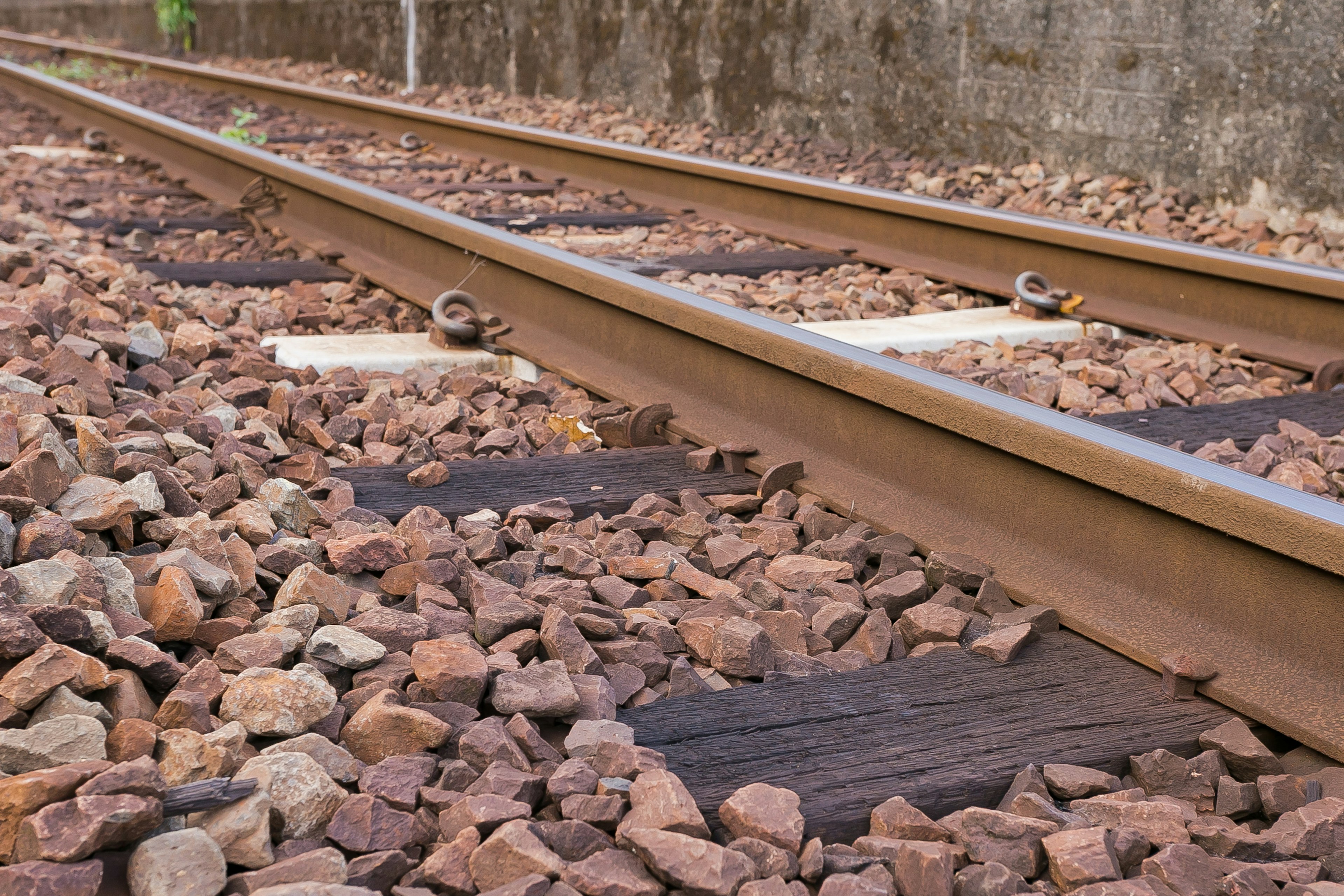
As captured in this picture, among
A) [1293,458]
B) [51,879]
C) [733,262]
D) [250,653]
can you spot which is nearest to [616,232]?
[733,262]

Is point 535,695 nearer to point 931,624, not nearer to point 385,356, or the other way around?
point 931,624

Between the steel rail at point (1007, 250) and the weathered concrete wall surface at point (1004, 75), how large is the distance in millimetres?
1956

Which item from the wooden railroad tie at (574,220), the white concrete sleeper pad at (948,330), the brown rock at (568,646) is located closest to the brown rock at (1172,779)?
the brown rock at (568,646)

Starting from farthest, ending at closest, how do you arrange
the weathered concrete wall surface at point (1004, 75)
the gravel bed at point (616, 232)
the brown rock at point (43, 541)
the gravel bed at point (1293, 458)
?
the weathered concrete wall surface at point (1004, 75) → the gravel bed at point (616, 232) → the gravel bed at point (1293, 458) → the brown rock at point (43, 541)

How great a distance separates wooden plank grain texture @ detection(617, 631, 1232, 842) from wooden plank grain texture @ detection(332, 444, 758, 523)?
836mm

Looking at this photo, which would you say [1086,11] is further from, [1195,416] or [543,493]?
[543,493]

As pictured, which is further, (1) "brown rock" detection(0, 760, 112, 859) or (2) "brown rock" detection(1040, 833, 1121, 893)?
(2) "brown rock" detection(1040, 833, 1121, 893)

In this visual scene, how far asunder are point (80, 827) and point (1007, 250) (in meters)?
4.22

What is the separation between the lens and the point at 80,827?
1362 millimetres

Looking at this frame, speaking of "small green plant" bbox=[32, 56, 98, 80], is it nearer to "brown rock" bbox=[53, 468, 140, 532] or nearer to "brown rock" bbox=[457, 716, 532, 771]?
"brown rock" bbox=[53, 468, 140, 532]

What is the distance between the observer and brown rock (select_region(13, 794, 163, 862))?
1350 millimetres

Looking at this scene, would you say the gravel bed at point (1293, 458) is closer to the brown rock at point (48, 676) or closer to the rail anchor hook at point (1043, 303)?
the rail anchor hook at point (1043, 303)

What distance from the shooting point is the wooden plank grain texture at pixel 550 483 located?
262cm

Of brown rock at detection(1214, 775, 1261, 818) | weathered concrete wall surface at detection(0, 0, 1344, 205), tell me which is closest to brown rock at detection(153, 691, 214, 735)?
brown rock at detection(1214, 775, 1261, 818)
